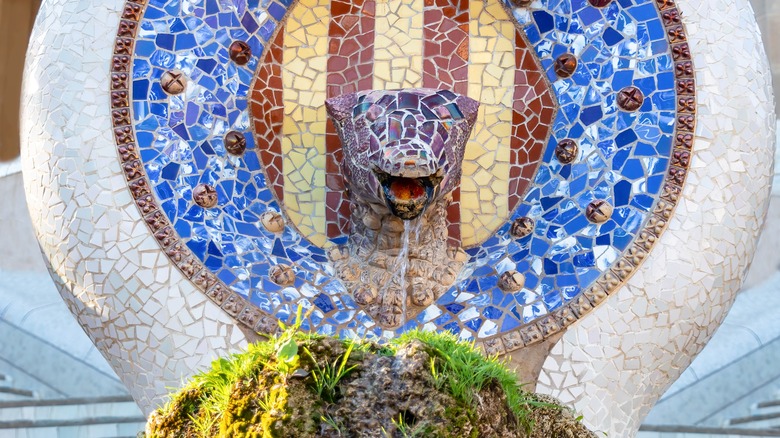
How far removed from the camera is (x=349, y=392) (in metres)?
4.09

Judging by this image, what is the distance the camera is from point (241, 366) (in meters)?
4.22

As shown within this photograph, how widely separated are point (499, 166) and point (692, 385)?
3.31m

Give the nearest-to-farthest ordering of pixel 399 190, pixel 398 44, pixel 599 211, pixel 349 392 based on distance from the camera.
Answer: pixel 349 392 < pixel 399 190 < pixel 599 211 < pixel 398 44

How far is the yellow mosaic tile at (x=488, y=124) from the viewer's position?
21.7ft

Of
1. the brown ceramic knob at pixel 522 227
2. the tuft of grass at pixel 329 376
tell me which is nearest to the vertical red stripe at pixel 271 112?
the brown ceramic knob at pixel 522 227

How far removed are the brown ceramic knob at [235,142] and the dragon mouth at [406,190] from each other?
0.84 m

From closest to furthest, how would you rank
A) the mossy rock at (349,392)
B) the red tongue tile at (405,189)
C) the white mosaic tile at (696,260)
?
the mossy rock at (349,392)
the red tongue tile at (405,189)
the white mosaic tile at (696,260)

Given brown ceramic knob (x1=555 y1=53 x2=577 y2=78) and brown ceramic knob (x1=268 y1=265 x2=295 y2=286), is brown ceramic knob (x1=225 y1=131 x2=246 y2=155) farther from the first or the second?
brown ceramic knob (x1=555 y1=53 x2=577 y2=78)

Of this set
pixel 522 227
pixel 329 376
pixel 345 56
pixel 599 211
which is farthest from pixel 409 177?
pixel 329 376

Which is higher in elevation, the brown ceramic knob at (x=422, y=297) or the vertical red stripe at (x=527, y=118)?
the vertical red stripe at (x=527, y=118)

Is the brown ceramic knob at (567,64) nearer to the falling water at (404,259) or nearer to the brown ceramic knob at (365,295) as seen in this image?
the falling water at (404,259)

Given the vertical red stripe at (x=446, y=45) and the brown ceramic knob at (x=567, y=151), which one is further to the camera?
the vertical red stripe at (x=446, y=45)

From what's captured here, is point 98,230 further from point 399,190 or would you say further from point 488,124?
point 488,124

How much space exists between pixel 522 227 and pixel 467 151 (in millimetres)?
433
